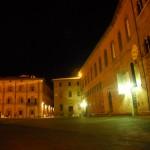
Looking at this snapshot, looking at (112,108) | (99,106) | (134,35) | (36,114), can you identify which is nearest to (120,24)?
(134,35)

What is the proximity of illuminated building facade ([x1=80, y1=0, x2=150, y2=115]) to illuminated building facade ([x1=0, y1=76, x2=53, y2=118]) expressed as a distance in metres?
31.5

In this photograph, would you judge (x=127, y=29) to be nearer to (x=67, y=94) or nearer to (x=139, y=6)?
(x=139, y=6)

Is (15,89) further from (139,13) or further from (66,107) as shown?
(139,13)

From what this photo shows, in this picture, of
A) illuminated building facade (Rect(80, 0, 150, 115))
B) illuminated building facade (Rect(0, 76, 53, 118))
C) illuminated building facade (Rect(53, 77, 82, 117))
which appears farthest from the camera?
illuminated building facade (Rect(0, 76, 53, 118))

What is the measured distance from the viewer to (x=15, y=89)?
206 ft

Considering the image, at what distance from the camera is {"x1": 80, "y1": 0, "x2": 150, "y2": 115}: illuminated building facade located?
16.2 meters

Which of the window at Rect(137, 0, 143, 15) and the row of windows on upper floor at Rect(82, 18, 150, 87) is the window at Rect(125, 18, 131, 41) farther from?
the window at Rect(137, 0, 143, 15)

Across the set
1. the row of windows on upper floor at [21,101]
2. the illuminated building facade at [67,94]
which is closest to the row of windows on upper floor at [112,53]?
the illuminated building facade at [67,94]

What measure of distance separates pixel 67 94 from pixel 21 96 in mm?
12282

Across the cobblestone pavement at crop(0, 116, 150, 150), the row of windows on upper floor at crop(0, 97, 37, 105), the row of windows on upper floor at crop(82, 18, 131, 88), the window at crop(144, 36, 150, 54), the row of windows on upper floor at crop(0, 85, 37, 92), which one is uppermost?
the row of windows on upper floor at crop(0, 85, 37, 92)

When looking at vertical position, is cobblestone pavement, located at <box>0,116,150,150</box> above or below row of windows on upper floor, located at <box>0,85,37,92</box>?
below

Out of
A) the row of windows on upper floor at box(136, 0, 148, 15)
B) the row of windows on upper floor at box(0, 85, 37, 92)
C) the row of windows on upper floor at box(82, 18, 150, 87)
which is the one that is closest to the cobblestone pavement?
the row of windows on upper floor at box(82, 18, 150, 87)

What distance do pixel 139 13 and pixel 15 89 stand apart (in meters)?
50.6

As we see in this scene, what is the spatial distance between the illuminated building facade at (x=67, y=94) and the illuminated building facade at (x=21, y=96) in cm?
522
